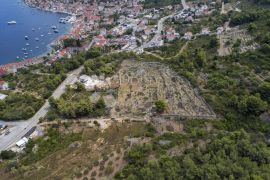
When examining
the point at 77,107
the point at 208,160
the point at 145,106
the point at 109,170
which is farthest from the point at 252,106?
the point at 77,107

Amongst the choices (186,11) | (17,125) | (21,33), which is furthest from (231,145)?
(21,33)

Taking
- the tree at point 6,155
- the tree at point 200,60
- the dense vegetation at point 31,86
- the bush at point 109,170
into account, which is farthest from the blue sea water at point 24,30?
the bush at point 109,170

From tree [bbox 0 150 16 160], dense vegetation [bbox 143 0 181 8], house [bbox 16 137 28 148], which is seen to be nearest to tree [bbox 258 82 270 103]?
house [bbox 16 137 28 148]

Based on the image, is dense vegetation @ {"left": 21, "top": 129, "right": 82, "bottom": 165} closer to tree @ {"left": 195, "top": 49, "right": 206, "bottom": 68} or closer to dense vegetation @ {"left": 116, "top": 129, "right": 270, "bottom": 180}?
dense vegetation @ {"left": 116, "top": 129, "right": 270, "bottom": 180}

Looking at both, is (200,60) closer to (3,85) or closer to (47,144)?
(47,144)

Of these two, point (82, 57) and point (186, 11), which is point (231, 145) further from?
point (186, 11)

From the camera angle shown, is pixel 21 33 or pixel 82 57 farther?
pixel 21 33
